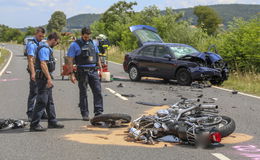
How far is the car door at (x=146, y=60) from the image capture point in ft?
57.9

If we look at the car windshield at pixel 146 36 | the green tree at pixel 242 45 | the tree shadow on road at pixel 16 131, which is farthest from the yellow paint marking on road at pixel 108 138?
the green tree at pixel 242 45

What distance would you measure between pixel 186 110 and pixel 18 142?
280 cm

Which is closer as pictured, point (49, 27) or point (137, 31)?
point (137, 31)

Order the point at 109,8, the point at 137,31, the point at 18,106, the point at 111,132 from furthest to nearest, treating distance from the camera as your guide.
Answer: the point at 109,8, the point at 137,31, the point at 18,106, the point at 111,132

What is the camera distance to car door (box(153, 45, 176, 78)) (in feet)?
55.1

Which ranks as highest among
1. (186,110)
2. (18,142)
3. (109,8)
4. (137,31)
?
(109,8)

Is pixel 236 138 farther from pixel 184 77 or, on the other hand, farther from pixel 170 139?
pixel 184 77

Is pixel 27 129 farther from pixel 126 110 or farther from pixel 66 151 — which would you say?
pixel 126 110

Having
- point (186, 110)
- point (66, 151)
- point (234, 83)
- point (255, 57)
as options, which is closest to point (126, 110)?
point (186, 110)

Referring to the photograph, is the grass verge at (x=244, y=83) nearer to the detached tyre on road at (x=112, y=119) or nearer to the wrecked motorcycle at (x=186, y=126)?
the detached tyre on road at (x=112, y=119)

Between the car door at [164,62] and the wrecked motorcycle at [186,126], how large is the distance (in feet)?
29.0

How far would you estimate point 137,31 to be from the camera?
19.1m

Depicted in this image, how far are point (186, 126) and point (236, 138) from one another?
104 cm

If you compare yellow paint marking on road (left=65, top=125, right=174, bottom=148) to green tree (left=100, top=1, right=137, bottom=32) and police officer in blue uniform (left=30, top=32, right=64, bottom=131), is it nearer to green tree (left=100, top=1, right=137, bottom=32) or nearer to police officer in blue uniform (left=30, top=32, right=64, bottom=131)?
police officer in blue uniform (left=30, top=32, right=64, bottom=131)
